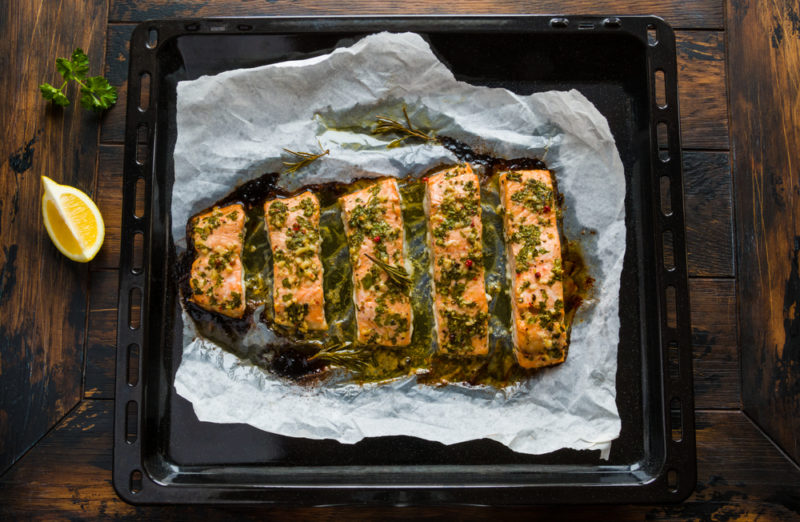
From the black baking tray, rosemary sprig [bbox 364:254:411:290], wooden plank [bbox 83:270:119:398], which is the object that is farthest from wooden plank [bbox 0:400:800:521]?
rosemary sprig [bbox 364:254:411:290]

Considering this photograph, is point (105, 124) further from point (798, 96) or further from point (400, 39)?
point (798, 96)

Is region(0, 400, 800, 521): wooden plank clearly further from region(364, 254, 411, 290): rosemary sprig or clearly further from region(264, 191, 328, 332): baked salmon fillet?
region(364, 254, 411, 290): rosemary sprig

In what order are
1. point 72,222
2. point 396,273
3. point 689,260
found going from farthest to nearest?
point 689,260 < point 396,273 < point 72,222

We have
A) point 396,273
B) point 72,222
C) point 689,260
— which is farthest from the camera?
point 689,260

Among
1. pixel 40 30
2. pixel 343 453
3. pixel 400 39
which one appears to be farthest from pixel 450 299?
pixel 40 30

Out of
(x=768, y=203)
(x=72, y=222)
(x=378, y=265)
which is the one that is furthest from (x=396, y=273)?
(x=768, y=203)

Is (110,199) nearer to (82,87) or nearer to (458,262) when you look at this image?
(82,87)
